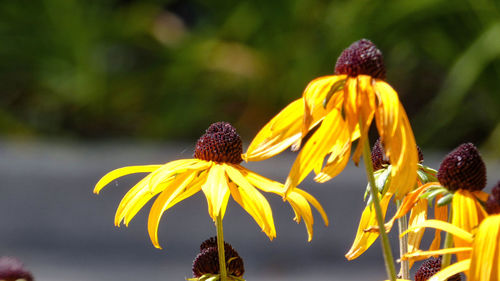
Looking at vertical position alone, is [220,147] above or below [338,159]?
above

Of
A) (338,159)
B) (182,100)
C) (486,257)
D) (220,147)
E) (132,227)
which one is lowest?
(486,257)

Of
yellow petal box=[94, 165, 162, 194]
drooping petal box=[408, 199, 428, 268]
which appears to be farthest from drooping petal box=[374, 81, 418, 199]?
yellow petal box=[94, 165, 162, 194]

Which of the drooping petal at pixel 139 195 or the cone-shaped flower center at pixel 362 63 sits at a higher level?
the cone-shaped flower center at pixel 362 63

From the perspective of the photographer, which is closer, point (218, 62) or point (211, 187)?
point (211, 187)

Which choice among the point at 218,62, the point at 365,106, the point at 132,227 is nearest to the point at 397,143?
the point at 365,106

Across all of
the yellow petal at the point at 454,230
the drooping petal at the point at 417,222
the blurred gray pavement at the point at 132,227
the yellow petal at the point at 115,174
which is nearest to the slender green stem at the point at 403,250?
the drooping petal at the point at 417,222

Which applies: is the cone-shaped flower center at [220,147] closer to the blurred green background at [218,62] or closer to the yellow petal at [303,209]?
the yellow petal at [303,209]

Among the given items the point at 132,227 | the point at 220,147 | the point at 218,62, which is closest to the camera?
the point at 220,147

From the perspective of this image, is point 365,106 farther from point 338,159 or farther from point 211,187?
point 211,187

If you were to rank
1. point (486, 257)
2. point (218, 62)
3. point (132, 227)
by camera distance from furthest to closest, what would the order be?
1. point (218, 62)
2. point (132, 227)
3. point (486, 257)
